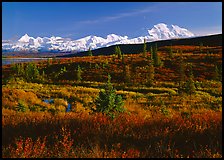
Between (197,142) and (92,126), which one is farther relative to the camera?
(92,126)

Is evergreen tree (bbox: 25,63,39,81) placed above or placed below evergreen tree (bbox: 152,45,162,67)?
below

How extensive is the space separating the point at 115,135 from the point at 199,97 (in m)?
20.4

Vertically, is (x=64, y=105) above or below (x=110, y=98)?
below

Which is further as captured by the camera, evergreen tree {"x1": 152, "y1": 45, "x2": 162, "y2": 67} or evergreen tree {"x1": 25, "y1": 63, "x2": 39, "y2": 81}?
evergreen tree {"x1": 152, "y1": 45, "x2": 162, "y2": 67}

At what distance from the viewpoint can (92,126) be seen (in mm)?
5910

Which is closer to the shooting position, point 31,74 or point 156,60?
point 31,74

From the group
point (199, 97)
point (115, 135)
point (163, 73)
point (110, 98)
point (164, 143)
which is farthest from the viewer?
point (163, 73)

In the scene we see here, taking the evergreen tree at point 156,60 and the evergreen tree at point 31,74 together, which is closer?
the evergreen tree at point 31,74

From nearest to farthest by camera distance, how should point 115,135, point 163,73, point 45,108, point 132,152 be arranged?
point 132,152, point 115,135, point 45,108, point 163,73

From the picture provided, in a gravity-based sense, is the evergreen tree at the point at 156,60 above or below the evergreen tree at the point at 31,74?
above

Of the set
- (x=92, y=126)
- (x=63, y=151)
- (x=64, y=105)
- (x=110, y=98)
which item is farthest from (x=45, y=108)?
(x=63, y=151)

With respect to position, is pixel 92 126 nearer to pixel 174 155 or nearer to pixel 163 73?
pixel 174 155

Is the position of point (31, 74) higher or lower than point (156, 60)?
lower

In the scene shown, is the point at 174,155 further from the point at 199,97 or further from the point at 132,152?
the point at 199,97
